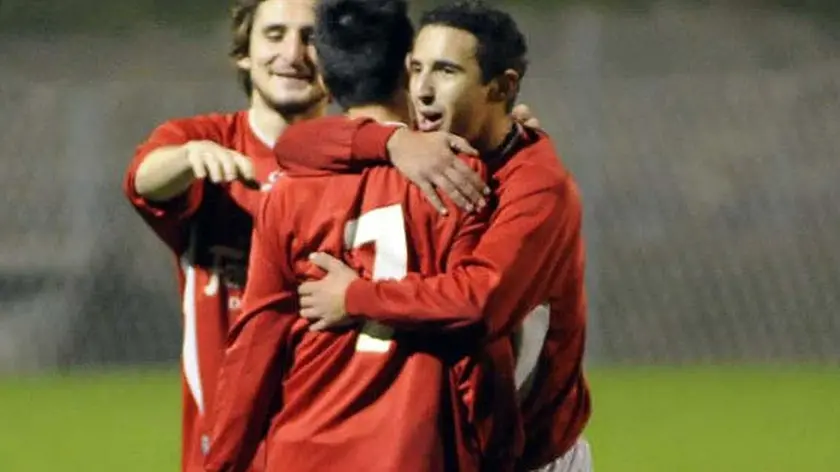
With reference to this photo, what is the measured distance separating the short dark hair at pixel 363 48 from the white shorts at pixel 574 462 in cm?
69

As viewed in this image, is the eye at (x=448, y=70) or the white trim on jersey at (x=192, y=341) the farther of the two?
the white trim on jersey at (x=192, y=341)

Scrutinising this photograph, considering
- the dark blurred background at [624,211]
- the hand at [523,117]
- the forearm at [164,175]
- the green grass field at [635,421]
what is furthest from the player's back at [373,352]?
the dark blurred background at [624,211]

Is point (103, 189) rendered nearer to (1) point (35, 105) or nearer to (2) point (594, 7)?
(1) point (35, 105)

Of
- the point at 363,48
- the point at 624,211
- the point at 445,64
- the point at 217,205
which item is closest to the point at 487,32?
the point at 445,64

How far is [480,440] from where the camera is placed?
7.72 ft

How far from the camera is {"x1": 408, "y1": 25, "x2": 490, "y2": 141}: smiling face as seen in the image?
7.80ft

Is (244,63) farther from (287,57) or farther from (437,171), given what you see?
(437,171)

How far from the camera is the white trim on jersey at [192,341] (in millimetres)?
3000

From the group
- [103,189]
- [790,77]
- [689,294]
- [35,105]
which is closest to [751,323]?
[689,294]

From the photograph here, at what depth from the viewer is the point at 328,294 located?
2.30 metres

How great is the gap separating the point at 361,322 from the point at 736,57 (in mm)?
8013

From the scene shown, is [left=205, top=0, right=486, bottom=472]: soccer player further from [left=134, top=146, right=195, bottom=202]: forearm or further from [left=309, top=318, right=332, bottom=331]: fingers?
[left=134, top=146, right=195, bottom=202]: forearm

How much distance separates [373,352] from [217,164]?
0.53 metres

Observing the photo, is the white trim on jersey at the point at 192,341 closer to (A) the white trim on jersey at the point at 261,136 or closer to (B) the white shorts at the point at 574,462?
(A) the white trim on jersey at the point at 261,136
